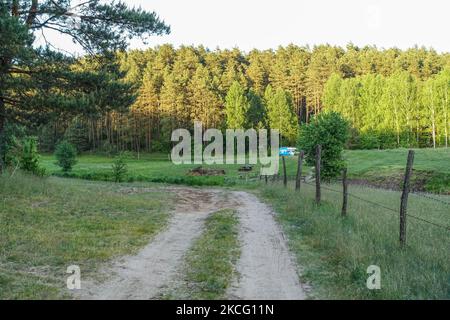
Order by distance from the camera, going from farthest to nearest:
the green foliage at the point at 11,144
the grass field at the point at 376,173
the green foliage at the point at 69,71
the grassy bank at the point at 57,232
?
1. the grass field at the point at 376,173
2. the green foliage at the point at 11,144
3. the green foliage at the point at 69,71
4. the grassy bank at the point at 57,232

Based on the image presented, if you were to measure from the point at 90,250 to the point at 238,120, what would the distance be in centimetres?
7145

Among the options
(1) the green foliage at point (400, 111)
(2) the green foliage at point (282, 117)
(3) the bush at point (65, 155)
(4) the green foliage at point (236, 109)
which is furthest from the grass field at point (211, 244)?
(2) the green foliage at point (282, 117)

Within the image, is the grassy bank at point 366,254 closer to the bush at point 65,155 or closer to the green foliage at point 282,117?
the bush at point 65,155

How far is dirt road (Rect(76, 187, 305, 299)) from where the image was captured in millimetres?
6262

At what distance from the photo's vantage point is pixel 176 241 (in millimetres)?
10375

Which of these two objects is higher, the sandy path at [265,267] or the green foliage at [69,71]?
the green foliage at [69,71]

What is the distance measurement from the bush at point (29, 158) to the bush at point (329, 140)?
65.0 feet

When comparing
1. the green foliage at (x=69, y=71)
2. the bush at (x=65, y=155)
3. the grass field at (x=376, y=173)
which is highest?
the green foliage at (x=69, y=71)

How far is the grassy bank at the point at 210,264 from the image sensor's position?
6316mm

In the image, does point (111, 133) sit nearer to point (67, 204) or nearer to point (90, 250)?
point (67, 204)

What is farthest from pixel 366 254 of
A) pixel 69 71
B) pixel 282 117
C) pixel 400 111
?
pixel 282 117

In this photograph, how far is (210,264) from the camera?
786 cm

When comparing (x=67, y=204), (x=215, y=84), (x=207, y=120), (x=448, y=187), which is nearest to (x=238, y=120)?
(x=207, y=120)

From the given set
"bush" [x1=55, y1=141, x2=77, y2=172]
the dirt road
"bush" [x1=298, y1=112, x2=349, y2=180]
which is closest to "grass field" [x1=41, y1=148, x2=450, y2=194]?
"bush" [x1=55, y1=141, x2=77, y2=172]
